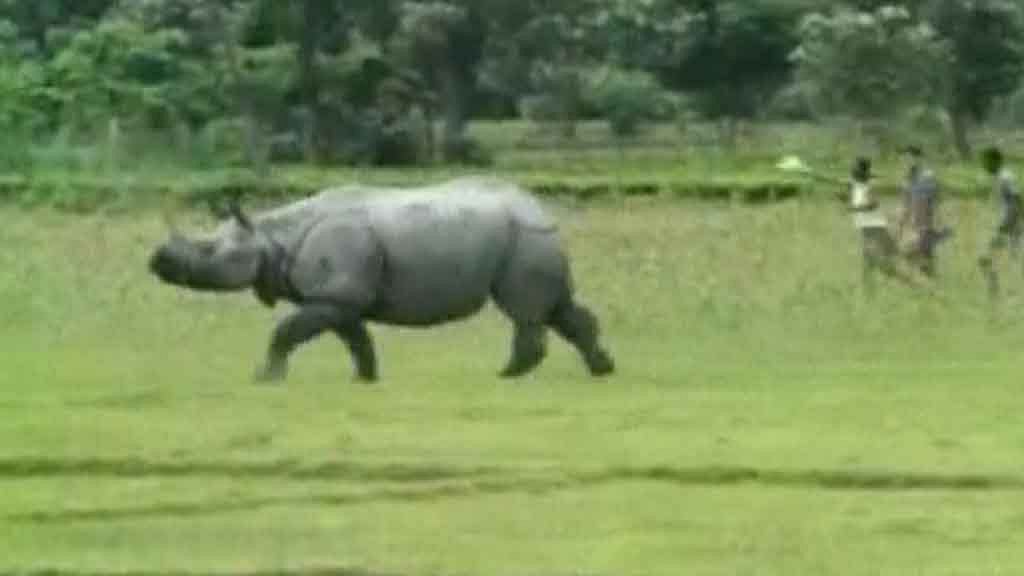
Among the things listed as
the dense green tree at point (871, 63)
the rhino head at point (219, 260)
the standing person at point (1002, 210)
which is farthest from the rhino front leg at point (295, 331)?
the dense green tree at point (871, 63)

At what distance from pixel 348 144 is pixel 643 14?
7.05m

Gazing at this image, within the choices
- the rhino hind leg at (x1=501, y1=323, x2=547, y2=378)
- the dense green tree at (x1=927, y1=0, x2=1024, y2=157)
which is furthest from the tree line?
the rhino hind leg at (x1=501, y1=323, x2=547, y2=378)

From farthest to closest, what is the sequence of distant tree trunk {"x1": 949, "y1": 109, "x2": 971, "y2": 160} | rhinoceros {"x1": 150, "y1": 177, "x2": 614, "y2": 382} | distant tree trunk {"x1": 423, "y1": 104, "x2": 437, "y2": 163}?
distant tree trunk {"x1": 949, "y1": 109, "x2": 971, "y2": 160}
distant tree trunk {"x1": 423, "y1": 104, "x2": 437, "y2": 163}
rhinoceros {"x1": 150, "y1": 177, "x2": 614, "y2": 382}

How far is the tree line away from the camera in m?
45.9

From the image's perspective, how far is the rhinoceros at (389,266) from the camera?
57.6 feet

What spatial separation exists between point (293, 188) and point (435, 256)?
19714mm

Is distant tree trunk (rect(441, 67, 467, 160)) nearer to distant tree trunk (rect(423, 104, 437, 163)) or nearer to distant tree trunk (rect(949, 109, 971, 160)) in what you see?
distant tree trunk (rect(423, 104, 437, 163))

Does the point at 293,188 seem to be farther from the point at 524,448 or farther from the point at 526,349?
the point at 524,448

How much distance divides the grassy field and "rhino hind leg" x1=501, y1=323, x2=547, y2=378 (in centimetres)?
10

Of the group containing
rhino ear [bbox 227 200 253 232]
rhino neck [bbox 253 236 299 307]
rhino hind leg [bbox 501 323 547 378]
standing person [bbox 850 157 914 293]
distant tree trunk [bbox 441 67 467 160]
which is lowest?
distant tree trunk [bbox 441 67 467 160]

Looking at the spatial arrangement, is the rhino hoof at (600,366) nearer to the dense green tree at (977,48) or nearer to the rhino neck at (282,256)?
the rhino neck at (282,256)

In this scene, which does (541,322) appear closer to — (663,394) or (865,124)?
(663,394)

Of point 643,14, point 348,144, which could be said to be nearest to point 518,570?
point 348,144

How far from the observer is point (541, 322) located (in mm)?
18031
